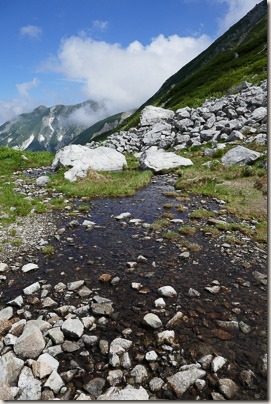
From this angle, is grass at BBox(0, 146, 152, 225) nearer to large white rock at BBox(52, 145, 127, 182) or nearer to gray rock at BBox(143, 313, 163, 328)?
large white rock at BBox(52, 145, 127, 182)

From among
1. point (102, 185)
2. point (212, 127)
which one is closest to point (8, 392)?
point (102, 185)

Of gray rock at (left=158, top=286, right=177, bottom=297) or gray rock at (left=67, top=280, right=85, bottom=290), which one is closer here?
gray rock at (left=158, top=286, right=177, bottom=297)

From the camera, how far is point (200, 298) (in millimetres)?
9305

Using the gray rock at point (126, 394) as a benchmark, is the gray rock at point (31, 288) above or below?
above

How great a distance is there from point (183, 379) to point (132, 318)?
8.00ft

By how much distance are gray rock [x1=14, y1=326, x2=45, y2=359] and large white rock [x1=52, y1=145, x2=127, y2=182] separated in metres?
21.2

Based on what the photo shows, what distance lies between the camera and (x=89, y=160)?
30.1 meters

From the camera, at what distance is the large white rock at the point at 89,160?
96.7 ft

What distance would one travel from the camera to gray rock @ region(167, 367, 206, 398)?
615 cm

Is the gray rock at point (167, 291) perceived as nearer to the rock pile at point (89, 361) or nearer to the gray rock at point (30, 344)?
the rock pile at point (89, 361)

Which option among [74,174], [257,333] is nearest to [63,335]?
[257,333]

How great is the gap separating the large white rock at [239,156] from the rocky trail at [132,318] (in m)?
14.3

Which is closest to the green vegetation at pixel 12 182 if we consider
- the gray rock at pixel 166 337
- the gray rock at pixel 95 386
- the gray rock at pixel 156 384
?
the gray rock at pixel 166 337

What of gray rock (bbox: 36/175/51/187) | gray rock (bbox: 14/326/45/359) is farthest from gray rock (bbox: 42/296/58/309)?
gray rock (bbox: 36/175/51/187)
